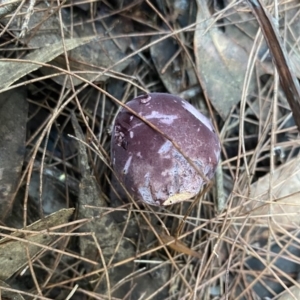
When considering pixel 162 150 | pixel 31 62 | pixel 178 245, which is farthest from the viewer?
pixel 178 245

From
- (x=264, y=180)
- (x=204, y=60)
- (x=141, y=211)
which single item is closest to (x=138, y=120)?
(x=141, y=211)

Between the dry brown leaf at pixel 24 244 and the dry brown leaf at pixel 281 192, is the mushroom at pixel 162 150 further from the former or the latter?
the dry brown leaf at pixel 281 192

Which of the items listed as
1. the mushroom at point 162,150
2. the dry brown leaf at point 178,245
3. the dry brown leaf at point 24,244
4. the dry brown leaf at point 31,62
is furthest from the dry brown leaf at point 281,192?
the dry brown leaf at point 31,62

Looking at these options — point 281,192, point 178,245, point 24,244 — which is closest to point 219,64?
point 281,192

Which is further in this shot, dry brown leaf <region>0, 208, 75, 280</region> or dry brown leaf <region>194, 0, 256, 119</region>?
dry brown leaf <region>194, 0, 256, 119</region>

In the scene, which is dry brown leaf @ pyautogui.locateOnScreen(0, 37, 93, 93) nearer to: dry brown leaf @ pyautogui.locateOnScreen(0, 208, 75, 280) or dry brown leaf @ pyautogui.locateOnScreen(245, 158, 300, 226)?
dry brown leaf @ pyautogui.locateOnScreen(0, 208, 75, 280)

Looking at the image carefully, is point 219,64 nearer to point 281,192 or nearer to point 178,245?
point 281,192

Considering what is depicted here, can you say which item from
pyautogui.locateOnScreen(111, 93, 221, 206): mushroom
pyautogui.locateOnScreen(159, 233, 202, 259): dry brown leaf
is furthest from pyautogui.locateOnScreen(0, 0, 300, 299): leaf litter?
pyautogui.locateOnScreen(111, 93, 221, 206): mushroom
